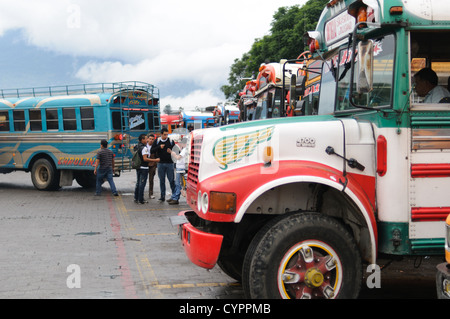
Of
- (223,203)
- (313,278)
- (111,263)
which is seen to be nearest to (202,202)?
(223,203)

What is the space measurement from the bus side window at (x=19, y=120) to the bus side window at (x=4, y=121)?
1.15 ft

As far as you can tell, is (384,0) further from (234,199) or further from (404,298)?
(404,298)

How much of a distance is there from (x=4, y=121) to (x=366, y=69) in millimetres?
16158

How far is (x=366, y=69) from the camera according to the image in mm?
4520

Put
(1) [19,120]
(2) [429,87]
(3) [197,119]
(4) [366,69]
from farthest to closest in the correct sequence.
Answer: (3) [197,119]
(1) [19,120]
(2) [429,87]
(4) [366,69]

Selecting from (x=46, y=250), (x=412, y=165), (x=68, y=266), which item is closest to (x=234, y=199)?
(x=412, y=165)

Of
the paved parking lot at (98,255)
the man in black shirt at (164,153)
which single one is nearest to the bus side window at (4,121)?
the paved parking lot at (98,255)

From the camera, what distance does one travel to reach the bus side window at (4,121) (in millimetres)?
18087

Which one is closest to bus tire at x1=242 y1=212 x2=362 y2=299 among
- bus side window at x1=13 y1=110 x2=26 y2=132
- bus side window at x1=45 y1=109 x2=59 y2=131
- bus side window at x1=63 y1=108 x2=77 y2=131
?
bus side window at x1=63 y1=108 x2=77 y2=131

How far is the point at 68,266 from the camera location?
715 centimetres

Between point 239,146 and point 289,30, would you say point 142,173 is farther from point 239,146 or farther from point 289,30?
point 289,30

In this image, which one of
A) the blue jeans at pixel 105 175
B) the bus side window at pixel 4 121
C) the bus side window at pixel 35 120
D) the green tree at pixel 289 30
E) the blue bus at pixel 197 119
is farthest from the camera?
the blue bus at pixel 197 119

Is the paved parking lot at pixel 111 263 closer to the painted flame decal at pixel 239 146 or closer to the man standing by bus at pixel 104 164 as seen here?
the painted flame decal at pixel 239 146
